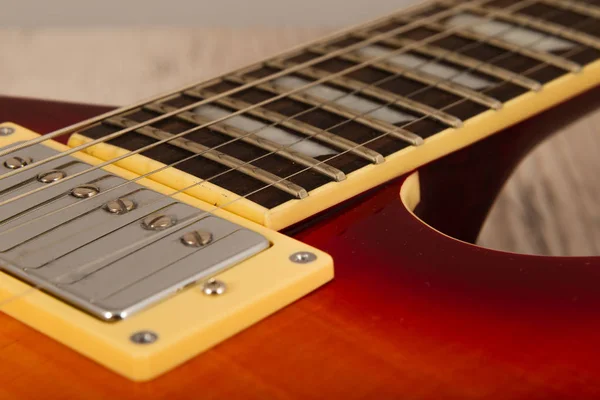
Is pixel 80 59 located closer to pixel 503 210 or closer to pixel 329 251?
pixel 503 210

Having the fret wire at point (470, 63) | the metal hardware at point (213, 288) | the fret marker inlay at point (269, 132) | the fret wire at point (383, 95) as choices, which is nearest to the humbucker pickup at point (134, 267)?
the metal hardware at point (213, 288)

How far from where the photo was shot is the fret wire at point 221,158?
663 millimetres

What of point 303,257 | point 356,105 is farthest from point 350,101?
point 303,257

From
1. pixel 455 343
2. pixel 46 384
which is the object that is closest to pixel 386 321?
pixel 455 343

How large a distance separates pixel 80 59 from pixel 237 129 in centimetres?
55

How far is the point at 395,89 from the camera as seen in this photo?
2.68 ft

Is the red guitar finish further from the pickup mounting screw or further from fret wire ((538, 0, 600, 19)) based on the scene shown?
fret wire ((538, 0, 600, 19))

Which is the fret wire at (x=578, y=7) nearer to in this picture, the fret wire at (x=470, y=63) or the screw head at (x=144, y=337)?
the fret wire at (x=470, y=63)

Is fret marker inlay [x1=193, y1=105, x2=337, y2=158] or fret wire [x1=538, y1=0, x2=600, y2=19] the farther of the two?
fret wire [x1=538, y1=0, x2=600, y2=19]

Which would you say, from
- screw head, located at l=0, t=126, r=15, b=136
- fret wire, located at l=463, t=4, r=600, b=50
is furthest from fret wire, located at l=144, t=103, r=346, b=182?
fret wire, located at l=463, t=4, r=600, b=50

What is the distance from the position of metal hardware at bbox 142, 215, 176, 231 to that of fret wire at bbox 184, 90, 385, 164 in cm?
16

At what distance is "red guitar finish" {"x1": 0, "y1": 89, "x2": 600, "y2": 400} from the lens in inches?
19.9

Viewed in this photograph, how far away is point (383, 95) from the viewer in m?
0.80

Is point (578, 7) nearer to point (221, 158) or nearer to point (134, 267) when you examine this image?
point (221, 158)
